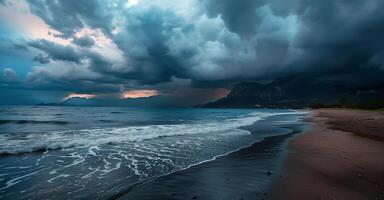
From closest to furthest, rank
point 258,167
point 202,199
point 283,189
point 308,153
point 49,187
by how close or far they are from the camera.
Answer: point 202,199, point 283,189, point 49,187, point 258,167, point 308,153

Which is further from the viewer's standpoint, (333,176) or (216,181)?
(333,176)

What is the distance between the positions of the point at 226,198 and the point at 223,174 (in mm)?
2894

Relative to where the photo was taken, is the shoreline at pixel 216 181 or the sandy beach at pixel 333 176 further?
the shoreline at pixel 216 181

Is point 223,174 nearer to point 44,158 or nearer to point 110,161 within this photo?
point 110,161

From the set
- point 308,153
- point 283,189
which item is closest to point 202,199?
point 283,189

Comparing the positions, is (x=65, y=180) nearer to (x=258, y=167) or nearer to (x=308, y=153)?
(x=258, y=167)

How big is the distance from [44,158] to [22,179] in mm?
4117

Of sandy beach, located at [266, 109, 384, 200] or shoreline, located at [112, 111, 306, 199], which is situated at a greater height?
sandy beach, located at [266, 109, 384, 200]

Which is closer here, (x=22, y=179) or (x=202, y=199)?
(x=202, y=199)

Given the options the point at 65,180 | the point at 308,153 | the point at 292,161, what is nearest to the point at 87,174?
the point at 65,180

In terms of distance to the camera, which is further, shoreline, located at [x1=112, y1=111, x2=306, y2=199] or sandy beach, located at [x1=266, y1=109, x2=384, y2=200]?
shoreline, located at [x1=112, y1=111, x2=306, y2=199]

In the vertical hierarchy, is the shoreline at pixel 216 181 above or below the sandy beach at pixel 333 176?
below

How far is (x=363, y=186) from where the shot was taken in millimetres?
8039

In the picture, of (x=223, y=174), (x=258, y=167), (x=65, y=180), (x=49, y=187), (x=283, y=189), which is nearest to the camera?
(x=283, y=189)
